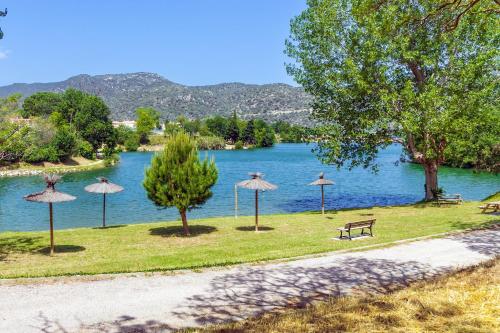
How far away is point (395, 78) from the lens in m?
31.4

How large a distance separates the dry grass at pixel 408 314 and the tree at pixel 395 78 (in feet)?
63.8

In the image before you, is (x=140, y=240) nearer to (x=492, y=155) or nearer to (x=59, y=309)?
(x=59, y=309)

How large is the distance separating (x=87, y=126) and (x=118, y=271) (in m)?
103

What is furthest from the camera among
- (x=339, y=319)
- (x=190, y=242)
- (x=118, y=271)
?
(x=190, y=242)

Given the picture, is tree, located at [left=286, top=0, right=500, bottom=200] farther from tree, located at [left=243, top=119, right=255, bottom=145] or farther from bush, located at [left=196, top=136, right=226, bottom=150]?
tree, located at [left=243, top=119, right=255, bottom=145]

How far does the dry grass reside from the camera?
7.12 m

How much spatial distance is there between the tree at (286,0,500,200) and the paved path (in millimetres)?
14748

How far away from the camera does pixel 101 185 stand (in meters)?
24.9

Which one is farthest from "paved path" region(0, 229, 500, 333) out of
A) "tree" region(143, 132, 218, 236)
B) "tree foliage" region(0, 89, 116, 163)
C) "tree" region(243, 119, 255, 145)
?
"tree" region(243, 119, 255, 145)

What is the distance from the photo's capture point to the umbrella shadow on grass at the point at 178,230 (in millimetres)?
22484

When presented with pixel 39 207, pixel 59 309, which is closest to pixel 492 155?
pixel 39 207

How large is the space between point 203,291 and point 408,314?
17.5 feet

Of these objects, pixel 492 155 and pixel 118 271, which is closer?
pixel 118 271

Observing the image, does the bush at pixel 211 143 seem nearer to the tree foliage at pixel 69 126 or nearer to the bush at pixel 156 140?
the bush at pixel 156 140
